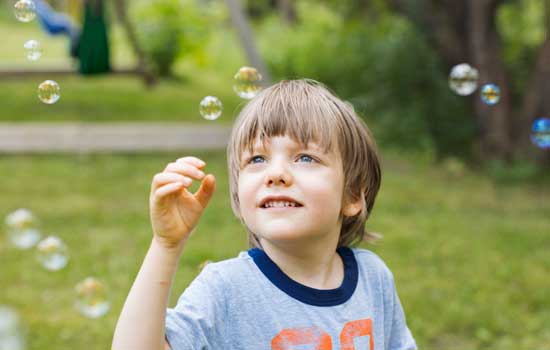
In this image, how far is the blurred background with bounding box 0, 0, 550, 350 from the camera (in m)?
3.55

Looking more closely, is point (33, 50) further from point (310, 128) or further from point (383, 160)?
point (383, 160)

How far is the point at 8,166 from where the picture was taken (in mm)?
6262

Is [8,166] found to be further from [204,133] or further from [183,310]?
[183,310]

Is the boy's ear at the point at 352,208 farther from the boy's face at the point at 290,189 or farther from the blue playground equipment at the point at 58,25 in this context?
the blue playground equipment at the point at 58,25

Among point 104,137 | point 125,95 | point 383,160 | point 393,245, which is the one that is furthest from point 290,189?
point 125,95

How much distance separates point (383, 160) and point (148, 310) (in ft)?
18.6

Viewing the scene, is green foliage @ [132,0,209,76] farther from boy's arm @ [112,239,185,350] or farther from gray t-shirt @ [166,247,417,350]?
boy's arm @ [112,239,185,350]

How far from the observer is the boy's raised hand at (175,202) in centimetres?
137

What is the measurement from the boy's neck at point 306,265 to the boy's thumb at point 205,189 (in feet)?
0.77

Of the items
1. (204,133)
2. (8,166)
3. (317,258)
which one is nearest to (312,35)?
(204,133)

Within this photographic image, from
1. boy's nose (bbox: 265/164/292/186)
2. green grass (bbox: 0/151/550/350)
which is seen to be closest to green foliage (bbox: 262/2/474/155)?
green grass (bbox: 0/151/550/350)

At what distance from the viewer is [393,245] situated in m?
4.55

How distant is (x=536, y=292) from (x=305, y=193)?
2731mm

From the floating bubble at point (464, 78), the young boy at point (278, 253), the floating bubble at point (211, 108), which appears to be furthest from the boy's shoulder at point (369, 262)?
the floating bubble at point (464, 78)
